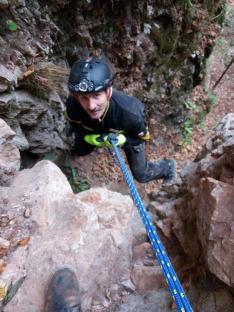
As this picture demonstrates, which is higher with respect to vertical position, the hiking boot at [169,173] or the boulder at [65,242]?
the boulder at [65,242]

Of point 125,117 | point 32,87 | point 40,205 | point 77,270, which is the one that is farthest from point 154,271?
A: point 32,87

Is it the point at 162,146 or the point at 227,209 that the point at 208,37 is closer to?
the point at 162,146

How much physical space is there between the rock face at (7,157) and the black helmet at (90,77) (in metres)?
0.88

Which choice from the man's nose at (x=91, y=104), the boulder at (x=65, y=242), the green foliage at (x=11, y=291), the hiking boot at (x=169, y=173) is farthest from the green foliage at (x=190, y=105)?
the green foliage at (x=11, y=291)

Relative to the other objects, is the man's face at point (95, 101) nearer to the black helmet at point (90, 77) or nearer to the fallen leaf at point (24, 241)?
the black helmet at point (90, 77)

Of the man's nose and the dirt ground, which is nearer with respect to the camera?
the man's nose

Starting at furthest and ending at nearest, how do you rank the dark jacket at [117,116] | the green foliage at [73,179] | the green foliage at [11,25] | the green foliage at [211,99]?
the green foliage at [211,99], the green foliage at [73,179], the green foliage at [11,25], the dark jacket at [117,116]

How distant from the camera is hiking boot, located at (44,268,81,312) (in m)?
2.36

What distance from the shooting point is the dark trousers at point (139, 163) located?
16.4ft

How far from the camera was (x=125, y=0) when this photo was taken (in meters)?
5.58

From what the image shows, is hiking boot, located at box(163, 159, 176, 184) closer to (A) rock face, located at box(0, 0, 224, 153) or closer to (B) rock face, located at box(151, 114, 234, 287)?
(B) rock face, located at box(151, 114, 234, 287)

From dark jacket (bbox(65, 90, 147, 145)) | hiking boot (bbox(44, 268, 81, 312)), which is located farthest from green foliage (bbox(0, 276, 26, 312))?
dark jacket (bbox(65, 90, 147, 145))

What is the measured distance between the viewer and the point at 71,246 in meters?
2.70

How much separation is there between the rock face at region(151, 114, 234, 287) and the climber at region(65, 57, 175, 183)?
1.09 m
